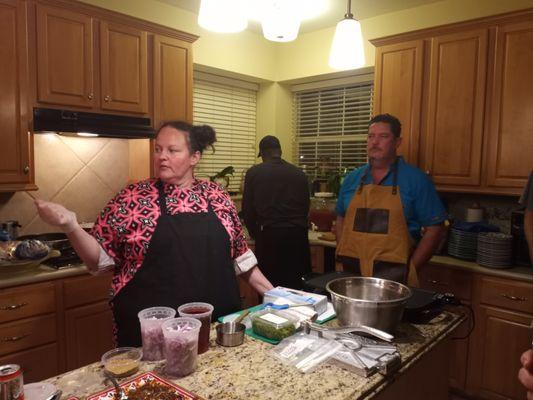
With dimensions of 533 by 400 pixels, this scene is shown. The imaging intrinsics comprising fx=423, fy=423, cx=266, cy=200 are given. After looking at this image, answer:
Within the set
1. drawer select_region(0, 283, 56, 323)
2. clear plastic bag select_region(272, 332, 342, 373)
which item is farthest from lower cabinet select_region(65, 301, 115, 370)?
clear plastic bag select_region(272, 332, 342, 373)

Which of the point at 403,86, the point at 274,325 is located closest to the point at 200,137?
the point at 274,325

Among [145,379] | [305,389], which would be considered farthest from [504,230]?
[145,379]

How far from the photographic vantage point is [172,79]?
10.1 ft

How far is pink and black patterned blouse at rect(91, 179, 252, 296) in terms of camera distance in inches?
59.2

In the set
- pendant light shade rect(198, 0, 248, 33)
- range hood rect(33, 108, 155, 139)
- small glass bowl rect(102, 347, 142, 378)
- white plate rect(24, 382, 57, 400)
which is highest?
pendant light shade rect(198, 0, 248, 33)

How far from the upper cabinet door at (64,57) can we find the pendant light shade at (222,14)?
1.29 meters

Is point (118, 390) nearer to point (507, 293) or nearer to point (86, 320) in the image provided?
point (86, 320)

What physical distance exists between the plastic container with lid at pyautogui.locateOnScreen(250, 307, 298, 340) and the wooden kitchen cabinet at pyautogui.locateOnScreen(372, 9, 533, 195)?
2.02 meters

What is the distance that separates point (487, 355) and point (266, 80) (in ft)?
10.1

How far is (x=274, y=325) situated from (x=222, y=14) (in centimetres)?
116

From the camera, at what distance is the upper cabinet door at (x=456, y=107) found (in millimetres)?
2785

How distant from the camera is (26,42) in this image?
239 cm

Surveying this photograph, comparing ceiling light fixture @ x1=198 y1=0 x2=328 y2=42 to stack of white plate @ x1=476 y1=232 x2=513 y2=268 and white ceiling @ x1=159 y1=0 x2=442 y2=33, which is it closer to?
white ceiling @ x1=159 y1=0 x2=442 y2=33

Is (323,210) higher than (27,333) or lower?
higher
